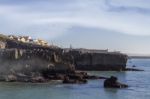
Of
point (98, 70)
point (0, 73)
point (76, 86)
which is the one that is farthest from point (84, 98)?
point (98, 70)

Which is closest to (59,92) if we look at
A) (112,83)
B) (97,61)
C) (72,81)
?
(112,83)

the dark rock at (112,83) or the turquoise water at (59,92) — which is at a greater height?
the dark rock at (112,83)

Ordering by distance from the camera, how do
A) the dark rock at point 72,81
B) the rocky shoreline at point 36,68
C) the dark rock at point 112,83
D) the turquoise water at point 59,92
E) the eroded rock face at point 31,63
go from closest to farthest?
the turquoise water at point 59,92 → the dark rock at point 112,83 → the dark rock at point 72,81 → the rocky shoreline at point 36,68 → the eroded rock face at point 31,63

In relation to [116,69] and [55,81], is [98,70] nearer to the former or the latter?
[116,69]

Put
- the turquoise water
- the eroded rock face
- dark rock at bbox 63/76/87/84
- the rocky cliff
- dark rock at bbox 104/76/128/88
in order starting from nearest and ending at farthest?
the turquoise water
dark rock at bbox 104/76/128/88
dark rock at bbox 63/76/87/84
the eroded rock face
the rocky cliff

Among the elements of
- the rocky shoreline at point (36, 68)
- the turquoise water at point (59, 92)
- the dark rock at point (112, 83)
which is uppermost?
the rocky shoreline at point (36, 68)

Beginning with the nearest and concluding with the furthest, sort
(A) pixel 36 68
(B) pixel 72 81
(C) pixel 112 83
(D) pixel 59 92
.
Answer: (D) pixel 59 92, (C) pixel 112 83, (B) pixel 72 81, (A) pixel 36 68

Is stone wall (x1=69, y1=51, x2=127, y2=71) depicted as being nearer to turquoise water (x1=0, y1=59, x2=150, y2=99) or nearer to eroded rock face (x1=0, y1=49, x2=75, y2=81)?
eroded rock face (x1=0, y1=49, x2=75, y2=81)

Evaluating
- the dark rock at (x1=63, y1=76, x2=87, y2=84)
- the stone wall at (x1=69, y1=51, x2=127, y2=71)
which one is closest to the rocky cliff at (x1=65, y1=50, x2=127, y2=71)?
the stone wall at (x1=69, y1=51, x2=127, y2=71)

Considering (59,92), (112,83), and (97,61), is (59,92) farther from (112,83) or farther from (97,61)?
(97,61)

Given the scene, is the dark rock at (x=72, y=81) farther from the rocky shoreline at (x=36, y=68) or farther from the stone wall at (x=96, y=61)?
the stone wall at (x=96, y=61)

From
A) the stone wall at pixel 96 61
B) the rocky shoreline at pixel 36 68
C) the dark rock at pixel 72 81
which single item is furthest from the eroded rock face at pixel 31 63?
the stone wall at pixel 96 61

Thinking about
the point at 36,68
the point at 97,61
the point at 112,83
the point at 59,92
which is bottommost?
the point at 59,92

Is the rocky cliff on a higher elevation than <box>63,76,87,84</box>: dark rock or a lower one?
higher
